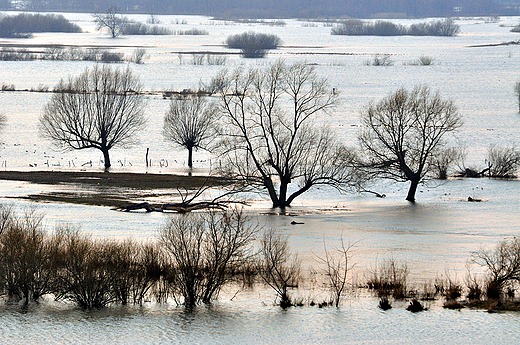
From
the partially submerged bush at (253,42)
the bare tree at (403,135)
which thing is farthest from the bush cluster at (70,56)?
the bare tree at (403,135)

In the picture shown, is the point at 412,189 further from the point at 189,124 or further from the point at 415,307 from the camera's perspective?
the point at 189,124

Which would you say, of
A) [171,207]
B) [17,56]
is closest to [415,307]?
[171,207]

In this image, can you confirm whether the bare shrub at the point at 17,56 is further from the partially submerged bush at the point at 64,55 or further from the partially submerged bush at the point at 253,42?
the partially submerged bush at the point at 253,42

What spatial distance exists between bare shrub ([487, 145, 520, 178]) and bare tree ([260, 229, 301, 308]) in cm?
2619

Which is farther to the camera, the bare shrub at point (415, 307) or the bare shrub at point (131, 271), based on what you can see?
the bare shrub at point (131, 271)

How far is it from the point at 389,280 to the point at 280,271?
→ 3.70 meters

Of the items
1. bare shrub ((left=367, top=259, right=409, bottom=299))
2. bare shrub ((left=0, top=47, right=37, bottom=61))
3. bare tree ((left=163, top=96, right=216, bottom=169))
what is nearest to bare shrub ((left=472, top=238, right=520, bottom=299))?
bare shrub ((left=367, top=259, right=409, bottom=299))

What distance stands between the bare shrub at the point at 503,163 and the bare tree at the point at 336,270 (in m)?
23.4

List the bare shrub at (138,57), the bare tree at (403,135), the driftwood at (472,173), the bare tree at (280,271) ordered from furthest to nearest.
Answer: the bare shrub at (138,57)
the driftwood at (472,173)
the bare tree at (403,135)
the bare tree at (280,271)

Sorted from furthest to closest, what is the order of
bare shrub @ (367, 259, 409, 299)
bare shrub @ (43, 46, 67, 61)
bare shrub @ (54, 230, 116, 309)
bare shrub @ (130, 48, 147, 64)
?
bare shrub @ (43, 46, 67, 61) < bare shrub @ (130, 48, 147, 64) < bare shrub @ (367, 259, 409, 299) < bare shrub @ (54, 230, 116, 309)

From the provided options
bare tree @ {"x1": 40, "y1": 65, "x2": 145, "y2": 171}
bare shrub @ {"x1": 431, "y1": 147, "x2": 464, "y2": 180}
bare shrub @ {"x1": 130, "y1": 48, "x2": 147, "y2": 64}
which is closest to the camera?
bare shrub @ {"x1": 431, "y1": 147, "x2": 464, "y2": 180}

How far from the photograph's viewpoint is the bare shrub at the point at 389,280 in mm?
21875

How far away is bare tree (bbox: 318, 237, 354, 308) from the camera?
840 inches

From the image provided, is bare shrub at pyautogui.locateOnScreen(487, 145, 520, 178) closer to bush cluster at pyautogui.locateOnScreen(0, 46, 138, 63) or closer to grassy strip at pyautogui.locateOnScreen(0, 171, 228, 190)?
grassy strip at pyautogui.locateOnScreen(0, 171, 228, 190)
